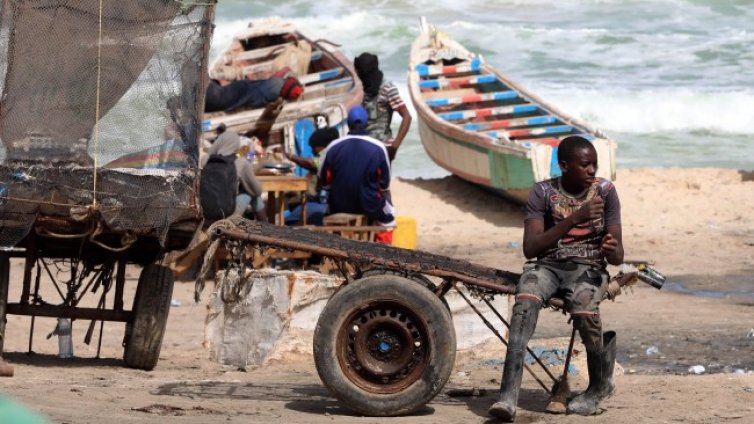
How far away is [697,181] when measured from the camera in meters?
18.3

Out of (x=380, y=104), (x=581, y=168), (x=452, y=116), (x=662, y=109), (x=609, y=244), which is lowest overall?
(x=662, y=109)

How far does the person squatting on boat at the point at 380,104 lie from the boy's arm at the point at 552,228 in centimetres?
674

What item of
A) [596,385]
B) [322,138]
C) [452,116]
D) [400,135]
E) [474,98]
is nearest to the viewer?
[596,385]

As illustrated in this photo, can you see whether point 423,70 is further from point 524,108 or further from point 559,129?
point 559,129

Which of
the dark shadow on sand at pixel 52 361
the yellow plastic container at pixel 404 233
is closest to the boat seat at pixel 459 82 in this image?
the yellow plastic container at pixel 404 233

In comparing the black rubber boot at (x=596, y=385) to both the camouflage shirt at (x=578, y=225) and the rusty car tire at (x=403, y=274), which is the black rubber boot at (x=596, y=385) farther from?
the rusty car tire at (x=403, y=274)

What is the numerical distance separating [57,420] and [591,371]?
2577mm

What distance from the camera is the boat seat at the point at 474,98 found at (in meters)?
18.9

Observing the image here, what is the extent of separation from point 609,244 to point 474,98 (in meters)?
12.0

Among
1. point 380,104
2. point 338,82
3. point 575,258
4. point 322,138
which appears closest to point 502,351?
point 575,258

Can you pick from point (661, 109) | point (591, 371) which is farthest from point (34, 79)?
point (661, 109)

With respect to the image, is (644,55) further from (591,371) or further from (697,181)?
(591,371)

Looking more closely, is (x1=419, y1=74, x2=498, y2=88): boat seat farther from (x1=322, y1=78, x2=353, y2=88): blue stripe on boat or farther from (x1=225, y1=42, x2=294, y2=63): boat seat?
(x1=225, y1=42, x2=294, y2=63): boat seat

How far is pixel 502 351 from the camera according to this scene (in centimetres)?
920
